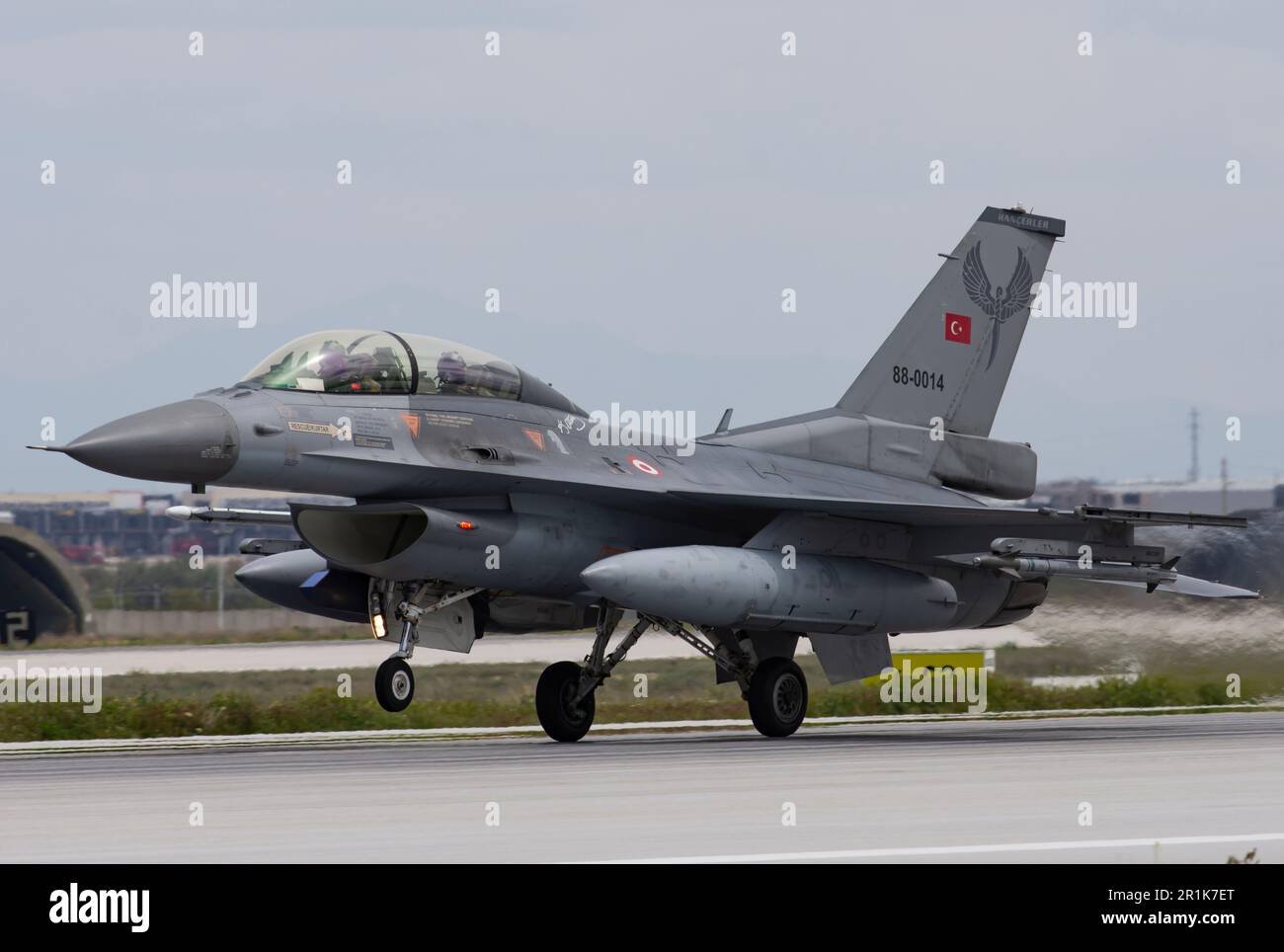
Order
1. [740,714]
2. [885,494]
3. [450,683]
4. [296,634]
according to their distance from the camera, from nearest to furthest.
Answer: [885,494] → [740,714] → [450,683] → [296,634]

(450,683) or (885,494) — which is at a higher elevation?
(885,494)

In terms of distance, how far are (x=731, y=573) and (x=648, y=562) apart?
0.90 m

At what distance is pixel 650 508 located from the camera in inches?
679

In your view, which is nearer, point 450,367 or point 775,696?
point 450,367

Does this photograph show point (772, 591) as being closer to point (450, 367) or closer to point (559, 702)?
point (559, 702)

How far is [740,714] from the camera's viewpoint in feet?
74.8

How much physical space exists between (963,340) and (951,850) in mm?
12152

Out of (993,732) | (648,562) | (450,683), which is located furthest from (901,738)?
(450,683)

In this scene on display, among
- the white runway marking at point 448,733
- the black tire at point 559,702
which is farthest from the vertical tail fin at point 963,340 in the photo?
the black tire at point 559,702

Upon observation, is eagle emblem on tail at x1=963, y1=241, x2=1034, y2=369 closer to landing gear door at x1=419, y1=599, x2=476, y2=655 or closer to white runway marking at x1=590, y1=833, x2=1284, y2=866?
landing gear door at x1=419, y1=599, x2=476, y2=655

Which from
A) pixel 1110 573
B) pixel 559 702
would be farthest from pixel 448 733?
pixel 1110 573

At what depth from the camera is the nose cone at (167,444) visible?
13.8 meters
